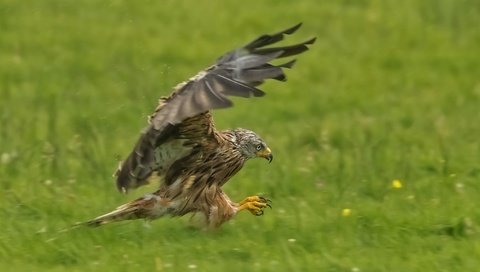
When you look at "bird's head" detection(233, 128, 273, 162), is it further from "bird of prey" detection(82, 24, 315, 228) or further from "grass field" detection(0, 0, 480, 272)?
"grass field" detection(0, 0, 480, 272)

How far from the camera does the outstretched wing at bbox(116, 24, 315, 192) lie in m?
7.38

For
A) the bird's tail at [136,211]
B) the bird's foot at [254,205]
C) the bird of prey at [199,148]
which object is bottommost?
the bird's tail at [136,211]

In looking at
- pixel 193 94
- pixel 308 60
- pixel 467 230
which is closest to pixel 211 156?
pixel 193 94

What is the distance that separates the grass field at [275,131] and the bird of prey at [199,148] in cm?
17

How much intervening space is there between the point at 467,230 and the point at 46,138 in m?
4.58

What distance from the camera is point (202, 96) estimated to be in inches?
291

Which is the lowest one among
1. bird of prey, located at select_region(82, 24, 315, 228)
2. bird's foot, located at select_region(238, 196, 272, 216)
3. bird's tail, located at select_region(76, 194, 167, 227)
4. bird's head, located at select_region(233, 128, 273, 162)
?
bird's tail, located at select_region(76, 194, 167, 227)

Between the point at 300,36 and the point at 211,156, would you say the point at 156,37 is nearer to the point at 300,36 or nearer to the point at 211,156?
the point at 300,36

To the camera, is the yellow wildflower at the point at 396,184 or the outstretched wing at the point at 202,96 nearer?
the outstretched wing at the point at 202,96

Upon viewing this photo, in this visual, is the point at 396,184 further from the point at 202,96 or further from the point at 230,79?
the point at 202,96

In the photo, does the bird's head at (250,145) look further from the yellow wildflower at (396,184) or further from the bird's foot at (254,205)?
the yellow wildflower at (396,184)

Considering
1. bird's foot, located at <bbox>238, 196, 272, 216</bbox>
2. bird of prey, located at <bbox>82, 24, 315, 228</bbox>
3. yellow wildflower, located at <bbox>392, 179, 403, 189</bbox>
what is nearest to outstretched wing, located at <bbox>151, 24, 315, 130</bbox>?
bird of prey, located at <bbox>82, 24, 315, 228</bbox>

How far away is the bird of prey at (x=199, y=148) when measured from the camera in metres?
7.49

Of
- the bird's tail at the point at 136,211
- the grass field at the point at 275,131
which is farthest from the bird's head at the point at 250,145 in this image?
the bird's tail at the point at 136,211
